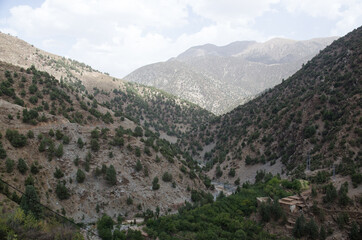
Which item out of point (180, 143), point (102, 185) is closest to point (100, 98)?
point (180, 143)

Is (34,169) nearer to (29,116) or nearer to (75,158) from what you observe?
(75,158)

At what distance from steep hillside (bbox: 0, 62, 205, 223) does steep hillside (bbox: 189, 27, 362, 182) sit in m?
19.3

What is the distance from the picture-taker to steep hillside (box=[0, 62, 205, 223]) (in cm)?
3250

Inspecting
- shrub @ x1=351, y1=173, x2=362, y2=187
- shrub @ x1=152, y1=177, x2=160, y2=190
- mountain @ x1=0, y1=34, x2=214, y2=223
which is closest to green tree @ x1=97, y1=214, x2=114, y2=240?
mountain @ x1=0, y1=34, x2=214, y2=223

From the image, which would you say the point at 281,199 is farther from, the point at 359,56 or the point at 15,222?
the point at 359,56

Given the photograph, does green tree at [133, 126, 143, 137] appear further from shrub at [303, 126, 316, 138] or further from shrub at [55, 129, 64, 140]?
shrub at [303, 126, 316, 138]

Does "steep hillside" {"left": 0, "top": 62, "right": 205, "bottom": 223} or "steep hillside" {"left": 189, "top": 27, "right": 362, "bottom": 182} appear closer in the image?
"steep hillside" {"left": 0, "top": 62, "right": 205, "bottom": 223}

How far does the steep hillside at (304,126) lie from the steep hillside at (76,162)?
1929 cm

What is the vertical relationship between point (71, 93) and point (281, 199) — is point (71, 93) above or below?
above

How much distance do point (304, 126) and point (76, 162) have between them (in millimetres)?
47911

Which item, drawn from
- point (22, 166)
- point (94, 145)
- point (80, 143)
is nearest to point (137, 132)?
point (94, 145)

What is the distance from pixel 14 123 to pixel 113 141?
15.1 meters

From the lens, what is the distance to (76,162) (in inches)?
1496

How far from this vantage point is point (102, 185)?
37.6 metres
